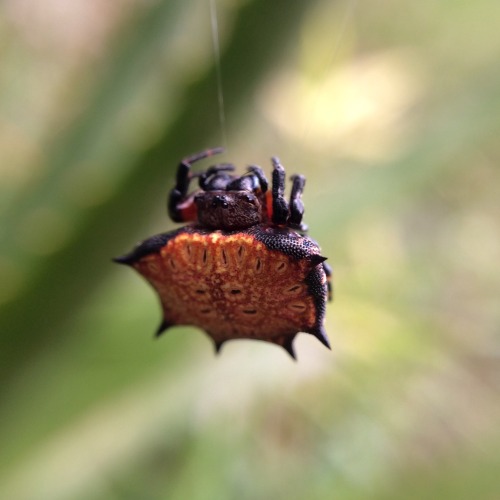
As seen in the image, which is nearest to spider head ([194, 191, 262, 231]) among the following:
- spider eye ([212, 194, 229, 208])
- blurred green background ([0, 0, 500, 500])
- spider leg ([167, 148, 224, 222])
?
spider eye ([212, 194, 229, 208])

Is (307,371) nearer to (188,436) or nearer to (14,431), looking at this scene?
(188,436)

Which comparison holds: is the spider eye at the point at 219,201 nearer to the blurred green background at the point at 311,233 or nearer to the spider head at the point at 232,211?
the spider head at the point at 232,211

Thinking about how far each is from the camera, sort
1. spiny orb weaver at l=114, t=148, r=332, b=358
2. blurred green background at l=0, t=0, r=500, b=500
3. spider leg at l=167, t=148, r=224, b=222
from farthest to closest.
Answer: blurred green background at l=0, t=0, r=500, b=500
spider leg at l=167, t=148, r=224, b=222
spiny orb weaver at l=114, t=148, r=332, b=358

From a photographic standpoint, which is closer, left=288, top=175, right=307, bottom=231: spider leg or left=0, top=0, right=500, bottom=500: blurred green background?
left=288, top=175, right=307, bottom=231: spider leg

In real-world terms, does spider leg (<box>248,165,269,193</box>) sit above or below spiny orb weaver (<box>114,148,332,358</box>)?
above

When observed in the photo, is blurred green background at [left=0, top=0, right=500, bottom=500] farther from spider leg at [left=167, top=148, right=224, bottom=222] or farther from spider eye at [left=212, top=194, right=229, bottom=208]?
spider eye at [left=212, top=194, right=229, bottom=208]

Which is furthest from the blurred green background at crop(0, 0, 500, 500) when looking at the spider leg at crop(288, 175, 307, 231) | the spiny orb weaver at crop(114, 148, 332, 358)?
the spider leg at crop(288, 175, 307, 231)

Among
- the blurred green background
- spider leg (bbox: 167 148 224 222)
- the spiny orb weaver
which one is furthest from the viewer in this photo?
the blurred green background
